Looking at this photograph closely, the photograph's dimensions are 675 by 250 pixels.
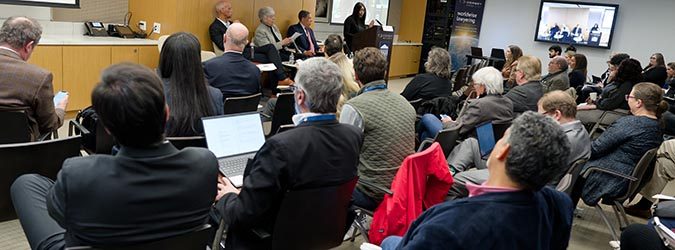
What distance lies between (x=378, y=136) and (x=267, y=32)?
4985 mm

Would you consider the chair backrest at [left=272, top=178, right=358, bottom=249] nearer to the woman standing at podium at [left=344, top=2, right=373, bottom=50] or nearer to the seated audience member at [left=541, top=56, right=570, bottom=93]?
the seated audience member at [left=541, top=56, right=570, bottom=93]

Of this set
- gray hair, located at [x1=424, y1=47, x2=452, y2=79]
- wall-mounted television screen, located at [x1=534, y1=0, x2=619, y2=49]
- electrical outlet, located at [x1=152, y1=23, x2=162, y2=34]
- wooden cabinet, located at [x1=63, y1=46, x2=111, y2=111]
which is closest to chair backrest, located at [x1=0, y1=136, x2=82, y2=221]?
gray hair, located at [x1=424, y1=47, x2=452, y2=79]

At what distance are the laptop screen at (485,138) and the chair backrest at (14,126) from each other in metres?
2.61

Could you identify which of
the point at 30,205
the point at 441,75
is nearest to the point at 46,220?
the point at 30,205

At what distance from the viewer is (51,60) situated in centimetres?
521

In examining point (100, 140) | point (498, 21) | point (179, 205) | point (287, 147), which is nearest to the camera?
point (179, 205)

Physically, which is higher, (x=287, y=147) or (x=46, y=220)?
(x=287, y=147)

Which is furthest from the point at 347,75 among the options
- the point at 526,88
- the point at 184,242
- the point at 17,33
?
the point at 184,242

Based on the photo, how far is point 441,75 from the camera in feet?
15.1

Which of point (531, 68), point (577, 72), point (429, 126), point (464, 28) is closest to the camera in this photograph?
point (429, 126)

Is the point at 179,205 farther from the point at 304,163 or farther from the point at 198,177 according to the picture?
the point at 304,163

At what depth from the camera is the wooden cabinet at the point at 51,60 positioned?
505 centimetres

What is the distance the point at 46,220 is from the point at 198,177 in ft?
2.00

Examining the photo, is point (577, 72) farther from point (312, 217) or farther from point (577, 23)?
point (312, 217)
